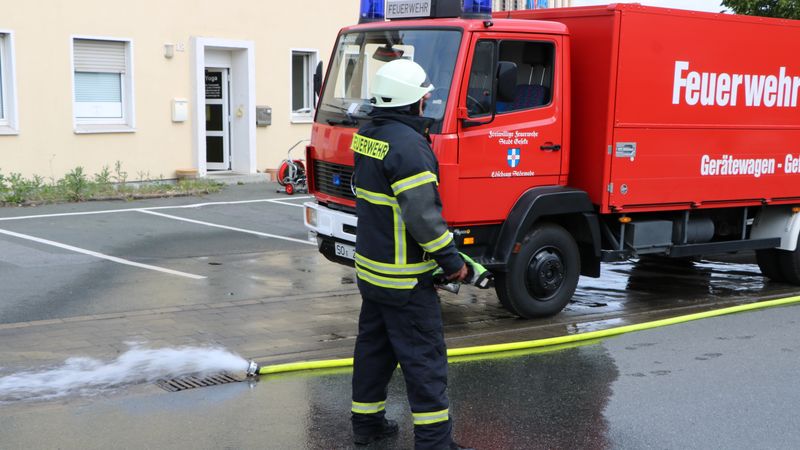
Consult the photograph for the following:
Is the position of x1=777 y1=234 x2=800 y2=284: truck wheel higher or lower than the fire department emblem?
lower

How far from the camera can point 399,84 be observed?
A: 15.7 feet

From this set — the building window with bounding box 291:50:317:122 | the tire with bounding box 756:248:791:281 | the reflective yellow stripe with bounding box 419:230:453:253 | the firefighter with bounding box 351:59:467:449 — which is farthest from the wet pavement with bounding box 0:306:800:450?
the building window with bounding box 291:50:317:122

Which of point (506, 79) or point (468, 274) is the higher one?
point (506, 79)

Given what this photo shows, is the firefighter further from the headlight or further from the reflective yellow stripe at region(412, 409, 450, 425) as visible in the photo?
the headlight

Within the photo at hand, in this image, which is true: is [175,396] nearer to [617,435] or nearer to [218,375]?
[218,375]

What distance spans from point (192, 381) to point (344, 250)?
84.5 inches

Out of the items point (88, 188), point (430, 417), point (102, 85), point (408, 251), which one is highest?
point (102, 85)

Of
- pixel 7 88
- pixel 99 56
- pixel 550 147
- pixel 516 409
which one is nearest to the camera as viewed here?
pixel 516 409

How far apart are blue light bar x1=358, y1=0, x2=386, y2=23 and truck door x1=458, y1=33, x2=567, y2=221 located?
140 cm

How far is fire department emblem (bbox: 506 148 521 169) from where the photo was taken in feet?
25.2

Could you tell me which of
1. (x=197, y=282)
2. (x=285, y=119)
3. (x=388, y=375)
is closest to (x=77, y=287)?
(x=197, y=282)

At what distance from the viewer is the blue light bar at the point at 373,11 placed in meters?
8.55

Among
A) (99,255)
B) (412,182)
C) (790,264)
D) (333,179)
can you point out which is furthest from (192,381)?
(790,264)

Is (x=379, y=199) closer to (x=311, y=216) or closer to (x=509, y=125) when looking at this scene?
(x=509, y=125)
